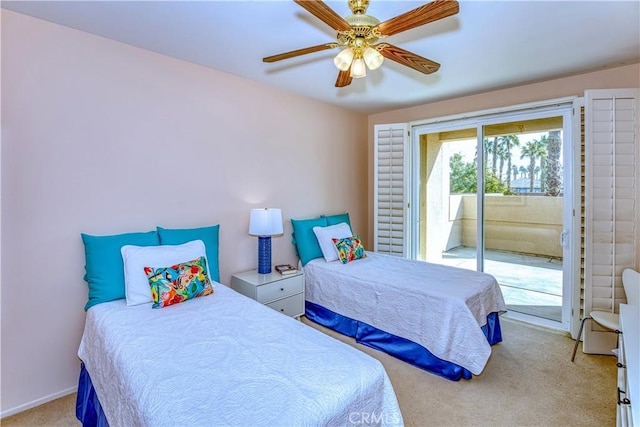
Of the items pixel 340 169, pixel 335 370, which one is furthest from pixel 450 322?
pixel 340 169

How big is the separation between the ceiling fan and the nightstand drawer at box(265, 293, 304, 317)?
2.05 m

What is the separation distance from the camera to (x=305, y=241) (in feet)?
11.3

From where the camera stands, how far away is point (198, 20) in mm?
2055

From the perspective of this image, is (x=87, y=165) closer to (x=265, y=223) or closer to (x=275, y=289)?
(x=265, y=223)

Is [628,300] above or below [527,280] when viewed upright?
above

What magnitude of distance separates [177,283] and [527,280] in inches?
141

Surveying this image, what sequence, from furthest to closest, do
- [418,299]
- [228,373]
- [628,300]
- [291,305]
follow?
1. [291,305]
2. [418,299]
3. [628,300]
4. [228,373]

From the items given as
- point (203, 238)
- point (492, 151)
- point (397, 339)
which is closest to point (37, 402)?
point (203, 238)

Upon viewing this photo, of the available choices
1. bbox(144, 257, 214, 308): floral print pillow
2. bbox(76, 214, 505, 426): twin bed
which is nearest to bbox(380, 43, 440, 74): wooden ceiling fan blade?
bbox(76, 214, 505, 426): twin bed

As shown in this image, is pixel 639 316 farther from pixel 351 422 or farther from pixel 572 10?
pixel 572 10

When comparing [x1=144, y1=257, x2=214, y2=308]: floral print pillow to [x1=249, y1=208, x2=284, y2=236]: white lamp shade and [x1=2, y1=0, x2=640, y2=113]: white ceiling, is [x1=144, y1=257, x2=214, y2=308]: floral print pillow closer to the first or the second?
[x1=249, y1=208, x2=284, y2=236]: white lamp shade

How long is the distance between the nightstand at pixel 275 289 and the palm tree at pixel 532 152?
2652 mm

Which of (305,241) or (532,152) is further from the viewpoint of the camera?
(305,241)

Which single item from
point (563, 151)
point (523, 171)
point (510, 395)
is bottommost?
point (510, 395)
